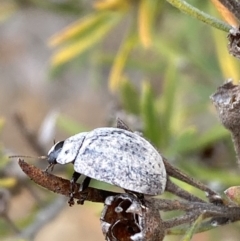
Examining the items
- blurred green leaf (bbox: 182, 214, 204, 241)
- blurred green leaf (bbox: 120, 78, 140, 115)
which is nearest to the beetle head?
blurred green leaf (bbox: 182, 214, 204, 241)

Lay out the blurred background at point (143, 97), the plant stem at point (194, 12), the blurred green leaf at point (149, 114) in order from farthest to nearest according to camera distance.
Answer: the blurred background at point (143, 97), the blurred green leaf at point (149, 114), the plant stem at point (194, 12)

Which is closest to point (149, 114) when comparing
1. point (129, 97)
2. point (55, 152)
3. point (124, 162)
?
point (129, 97)

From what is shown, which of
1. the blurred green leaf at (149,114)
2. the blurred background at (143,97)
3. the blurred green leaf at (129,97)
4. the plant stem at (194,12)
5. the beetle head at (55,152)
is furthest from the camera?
the blurred green leaf at (129,97)

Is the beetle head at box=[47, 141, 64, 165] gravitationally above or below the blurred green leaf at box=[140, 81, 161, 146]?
below

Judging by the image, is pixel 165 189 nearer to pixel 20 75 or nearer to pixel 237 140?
pixel 237 140

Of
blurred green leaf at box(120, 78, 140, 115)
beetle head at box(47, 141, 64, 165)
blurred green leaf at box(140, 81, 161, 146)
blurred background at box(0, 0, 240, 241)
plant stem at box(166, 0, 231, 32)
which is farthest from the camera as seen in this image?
blurred green leaf at box(120, 78, 140, 115)

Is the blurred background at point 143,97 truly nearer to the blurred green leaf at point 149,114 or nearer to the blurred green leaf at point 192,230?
the blurred green leaf at point 149,114

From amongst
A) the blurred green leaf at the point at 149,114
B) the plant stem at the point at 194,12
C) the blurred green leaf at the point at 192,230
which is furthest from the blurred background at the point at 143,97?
the blurred green leaf at the point at 192,230

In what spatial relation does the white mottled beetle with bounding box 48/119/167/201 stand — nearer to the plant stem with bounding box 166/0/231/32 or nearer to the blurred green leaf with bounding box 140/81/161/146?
the plant stem with bounding box 166/0/231/32
